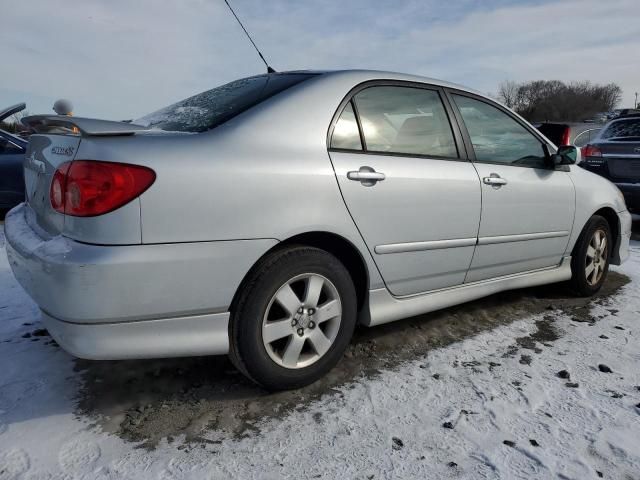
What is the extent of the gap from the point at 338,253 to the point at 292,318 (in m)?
0.41

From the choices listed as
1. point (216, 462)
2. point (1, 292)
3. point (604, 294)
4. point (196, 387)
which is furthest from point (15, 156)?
point (604, 294)

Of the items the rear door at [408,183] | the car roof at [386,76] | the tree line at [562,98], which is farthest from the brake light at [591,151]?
the tree line at [562,98]

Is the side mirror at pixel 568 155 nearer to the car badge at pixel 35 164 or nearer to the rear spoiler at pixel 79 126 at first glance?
the rear spoiler at pixel 79 126

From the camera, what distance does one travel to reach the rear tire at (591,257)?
3.76 metres

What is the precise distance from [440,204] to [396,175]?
1.14 ft

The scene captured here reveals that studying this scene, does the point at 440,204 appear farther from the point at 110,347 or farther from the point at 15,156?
the point at 15,156

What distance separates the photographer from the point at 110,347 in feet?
6.16

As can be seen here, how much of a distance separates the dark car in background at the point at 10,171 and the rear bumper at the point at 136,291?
5.47m

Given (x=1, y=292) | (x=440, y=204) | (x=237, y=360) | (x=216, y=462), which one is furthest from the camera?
(x=1, y=292)

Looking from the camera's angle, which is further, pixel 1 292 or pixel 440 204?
pixel 1 292

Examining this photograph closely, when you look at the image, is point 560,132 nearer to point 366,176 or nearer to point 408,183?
point 408,183

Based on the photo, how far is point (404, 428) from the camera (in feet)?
6.63

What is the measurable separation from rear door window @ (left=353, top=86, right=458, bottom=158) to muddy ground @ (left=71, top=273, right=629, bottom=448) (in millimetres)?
1049

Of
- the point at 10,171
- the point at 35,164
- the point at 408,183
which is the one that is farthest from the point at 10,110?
the point at 408,183
